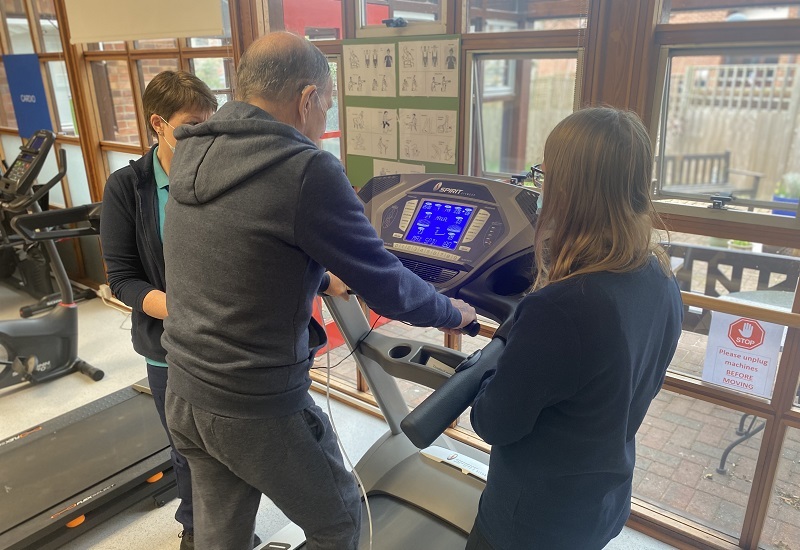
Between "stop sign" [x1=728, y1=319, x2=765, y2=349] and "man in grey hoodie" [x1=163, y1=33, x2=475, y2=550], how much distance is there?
1.19 metres

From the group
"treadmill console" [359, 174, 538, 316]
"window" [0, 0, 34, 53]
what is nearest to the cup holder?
"treadmill console" [359, 174, 538, 316]

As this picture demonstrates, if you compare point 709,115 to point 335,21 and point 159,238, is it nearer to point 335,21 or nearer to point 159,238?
point 335,21

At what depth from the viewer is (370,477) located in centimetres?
215

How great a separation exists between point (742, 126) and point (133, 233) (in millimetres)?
2472

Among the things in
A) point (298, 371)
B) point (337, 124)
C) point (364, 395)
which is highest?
point (337, 124)

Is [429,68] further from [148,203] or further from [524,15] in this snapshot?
[148,203]

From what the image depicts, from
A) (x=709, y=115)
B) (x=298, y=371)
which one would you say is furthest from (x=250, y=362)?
(x=709, y=115)

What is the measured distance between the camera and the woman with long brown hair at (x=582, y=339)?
1.02 metres

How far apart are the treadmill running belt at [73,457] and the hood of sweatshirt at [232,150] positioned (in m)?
1.76

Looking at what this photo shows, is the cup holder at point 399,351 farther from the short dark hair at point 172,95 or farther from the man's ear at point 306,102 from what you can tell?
the short dark hair at point 172,95

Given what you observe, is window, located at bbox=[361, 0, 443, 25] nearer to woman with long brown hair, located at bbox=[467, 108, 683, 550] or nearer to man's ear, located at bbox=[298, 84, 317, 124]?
man's ear, located at bbox=[298, 84, 317, 124]

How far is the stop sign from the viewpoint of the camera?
2.05 m

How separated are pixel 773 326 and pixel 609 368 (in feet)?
4.30

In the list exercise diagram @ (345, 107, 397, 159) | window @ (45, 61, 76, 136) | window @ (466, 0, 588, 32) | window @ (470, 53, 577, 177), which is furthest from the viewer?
window @ (470, 53, 577, 177)
